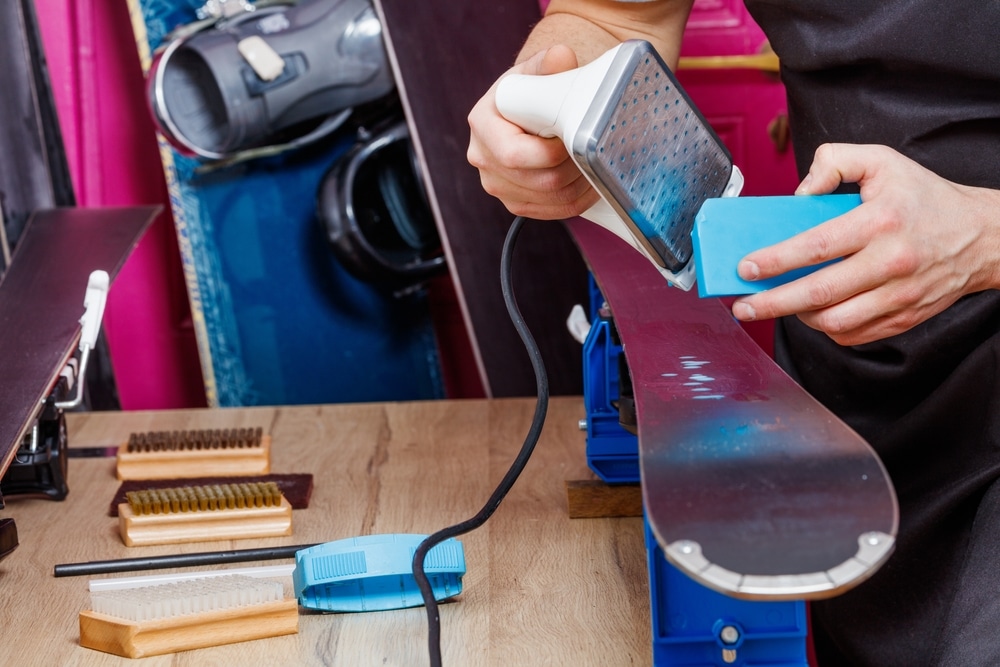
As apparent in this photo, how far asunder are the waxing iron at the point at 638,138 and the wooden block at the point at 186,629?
360 mm

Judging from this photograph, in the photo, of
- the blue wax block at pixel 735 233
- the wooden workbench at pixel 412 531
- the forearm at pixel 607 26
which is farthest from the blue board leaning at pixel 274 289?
the blue wax block at pixel 735 233

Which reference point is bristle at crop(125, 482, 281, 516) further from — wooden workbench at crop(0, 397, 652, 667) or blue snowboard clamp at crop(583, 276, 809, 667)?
blue snowboard clamp at crop(583, 276, 809, 667)

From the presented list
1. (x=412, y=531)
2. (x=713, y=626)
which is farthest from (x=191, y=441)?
(x=713, y=626)

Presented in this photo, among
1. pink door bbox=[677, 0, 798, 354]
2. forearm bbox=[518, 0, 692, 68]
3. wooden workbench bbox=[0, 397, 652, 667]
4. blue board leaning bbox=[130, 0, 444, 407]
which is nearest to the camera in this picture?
wooden workbench bbox=[0, 397, 652, 667]

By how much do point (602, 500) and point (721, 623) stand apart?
298 mm

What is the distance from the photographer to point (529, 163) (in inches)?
29.4

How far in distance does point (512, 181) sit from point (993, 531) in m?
0.45

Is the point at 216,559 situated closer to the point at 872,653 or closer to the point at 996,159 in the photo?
the point at 872,653

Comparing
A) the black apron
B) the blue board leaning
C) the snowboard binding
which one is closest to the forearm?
the black apron

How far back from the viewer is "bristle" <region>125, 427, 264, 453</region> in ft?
3.41

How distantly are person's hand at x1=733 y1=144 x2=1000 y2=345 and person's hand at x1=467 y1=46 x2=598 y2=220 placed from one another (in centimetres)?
18

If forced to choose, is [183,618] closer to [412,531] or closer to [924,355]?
[412,531]

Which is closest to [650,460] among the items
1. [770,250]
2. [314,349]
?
[770,250]

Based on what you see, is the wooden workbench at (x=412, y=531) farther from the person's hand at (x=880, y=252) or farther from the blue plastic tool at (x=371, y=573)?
the person's hand at (x=880, y=252)
